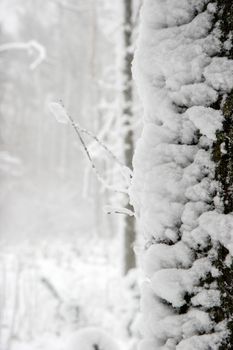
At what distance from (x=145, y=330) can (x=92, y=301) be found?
23.3ft

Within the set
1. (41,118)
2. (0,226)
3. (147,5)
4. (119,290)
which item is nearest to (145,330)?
(147,5)

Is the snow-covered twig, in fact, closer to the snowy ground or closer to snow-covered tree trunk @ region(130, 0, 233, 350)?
snow-covered tree trunk @ region(130, 0, 233, 350)

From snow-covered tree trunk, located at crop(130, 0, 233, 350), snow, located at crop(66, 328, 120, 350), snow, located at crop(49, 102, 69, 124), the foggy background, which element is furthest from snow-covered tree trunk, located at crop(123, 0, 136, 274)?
snow-covered tree trunk, located at crop(130, 0, 233, 350)

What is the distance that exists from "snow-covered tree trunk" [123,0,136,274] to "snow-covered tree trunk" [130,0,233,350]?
6530 mm

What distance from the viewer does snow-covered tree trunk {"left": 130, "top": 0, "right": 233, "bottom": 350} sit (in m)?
1.43

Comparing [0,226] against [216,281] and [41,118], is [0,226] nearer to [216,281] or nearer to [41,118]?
[41,118]

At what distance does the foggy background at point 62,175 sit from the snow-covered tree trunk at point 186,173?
2.34 feet

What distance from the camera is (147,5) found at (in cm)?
166

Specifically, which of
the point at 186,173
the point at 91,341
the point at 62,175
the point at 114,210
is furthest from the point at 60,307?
the point at 62,175

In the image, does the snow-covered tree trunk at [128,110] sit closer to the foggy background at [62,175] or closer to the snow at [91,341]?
the foggy background at [62,175]

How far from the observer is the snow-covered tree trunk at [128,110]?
821 centimetres

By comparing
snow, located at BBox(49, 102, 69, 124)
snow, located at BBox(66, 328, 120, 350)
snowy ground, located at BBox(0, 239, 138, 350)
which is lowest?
snowy ground, located at BBox(0, 239, 138, 350)

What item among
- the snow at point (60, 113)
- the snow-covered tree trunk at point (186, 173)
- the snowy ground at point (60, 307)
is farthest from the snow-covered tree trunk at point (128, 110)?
the snow-covered tree trunk at point (186, 173)

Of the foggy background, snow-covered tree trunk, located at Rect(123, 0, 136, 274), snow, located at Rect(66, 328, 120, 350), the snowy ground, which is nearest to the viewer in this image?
snow, located at Rect(66, 328, 120, 350)
